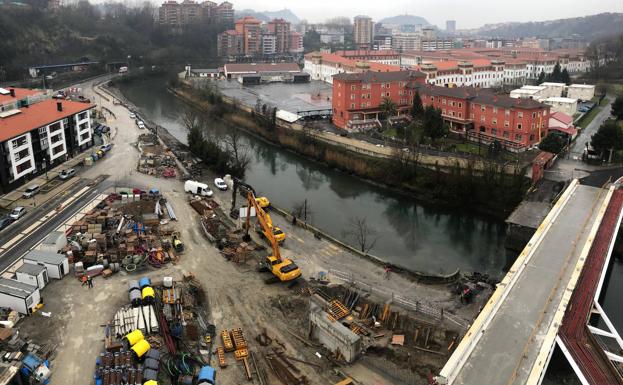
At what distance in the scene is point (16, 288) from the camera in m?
8.29

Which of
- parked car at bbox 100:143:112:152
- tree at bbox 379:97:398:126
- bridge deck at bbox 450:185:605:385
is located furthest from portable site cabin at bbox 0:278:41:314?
tree at bbox 379:97:398:126

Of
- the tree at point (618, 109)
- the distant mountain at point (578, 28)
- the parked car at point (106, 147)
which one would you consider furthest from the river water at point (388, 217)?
the distant mountain at point (578, 28)

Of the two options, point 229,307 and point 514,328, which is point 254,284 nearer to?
point 229,307

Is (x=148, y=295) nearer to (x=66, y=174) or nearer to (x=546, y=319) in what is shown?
(x=546, y=319)

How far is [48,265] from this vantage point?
9.12 meters

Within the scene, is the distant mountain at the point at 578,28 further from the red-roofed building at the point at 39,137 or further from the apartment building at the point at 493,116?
the red-roofed building at the point at 39,137

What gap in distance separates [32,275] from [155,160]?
7844 mm

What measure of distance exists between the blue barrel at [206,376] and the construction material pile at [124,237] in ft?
11.4

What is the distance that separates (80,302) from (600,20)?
380ft

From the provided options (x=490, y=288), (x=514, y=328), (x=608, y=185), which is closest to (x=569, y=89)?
(x=608, y=185)

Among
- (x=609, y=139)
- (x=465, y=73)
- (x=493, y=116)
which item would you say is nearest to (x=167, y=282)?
(x=609, y=139)

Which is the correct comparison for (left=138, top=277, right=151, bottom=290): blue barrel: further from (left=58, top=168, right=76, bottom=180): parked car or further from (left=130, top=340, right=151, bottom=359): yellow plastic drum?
(left=58, top=168, right=76, bottom=180): parked car

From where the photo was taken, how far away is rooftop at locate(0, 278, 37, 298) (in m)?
8.14

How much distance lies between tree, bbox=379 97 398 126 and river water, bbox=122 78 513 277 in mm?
4511
